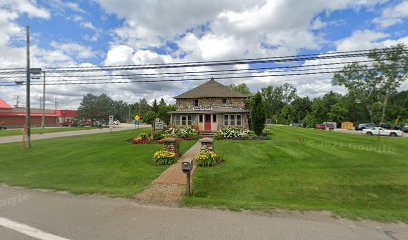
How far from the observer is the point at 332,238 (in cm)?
412

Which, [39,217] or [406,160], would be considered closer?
[39,217]

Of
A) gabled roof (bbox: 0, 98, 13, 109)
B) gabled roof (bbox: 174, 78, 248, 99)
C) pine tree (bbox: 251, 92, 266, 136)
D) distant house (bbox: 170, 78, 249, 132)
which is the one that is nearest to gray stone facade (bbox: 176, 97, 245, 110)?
distant house (bbox: 170, 78, 249, 132)

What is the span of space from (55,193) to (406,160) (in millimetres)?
16808

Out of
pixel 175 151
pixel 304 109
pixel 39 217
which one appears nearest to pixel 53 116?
pixel 175 151

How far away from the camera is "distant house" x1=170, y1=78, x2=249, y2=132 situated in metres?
26.4

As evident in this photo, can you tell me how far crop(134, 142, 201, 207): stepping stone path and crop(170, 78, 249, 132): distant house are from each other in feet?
57.1

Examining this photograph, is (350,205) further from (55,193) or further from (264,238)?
(55,193)

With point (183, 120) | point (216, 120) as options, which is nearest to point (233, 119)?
point (216, 120)

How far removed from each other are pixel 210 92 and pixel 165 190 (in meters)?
23.5

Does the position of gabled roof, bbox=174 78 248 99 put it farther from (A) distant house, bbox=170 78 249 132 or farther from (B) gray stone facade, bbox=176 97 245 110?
(B) gray stone facade, bbox=176 97 245 110

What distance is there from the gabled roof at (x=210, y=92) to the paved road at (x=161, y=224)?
78.4ft

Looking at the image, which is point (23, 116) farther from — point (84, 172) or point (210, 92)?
point (84, 172)

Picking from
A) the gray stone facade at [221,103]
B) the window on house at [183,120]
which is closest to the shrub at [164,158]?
the window on house at [183,120]

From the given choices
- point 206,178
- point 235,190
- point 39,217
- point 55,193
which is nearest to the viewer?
point 39,217
